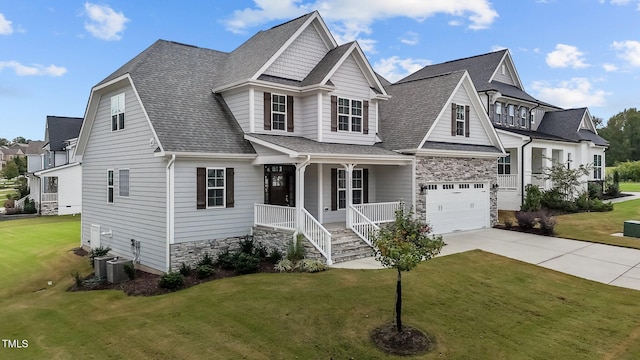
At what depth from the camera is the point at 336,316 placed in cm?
919

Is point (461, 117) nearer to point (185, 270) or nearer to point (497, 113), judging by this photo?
point (497, 113)

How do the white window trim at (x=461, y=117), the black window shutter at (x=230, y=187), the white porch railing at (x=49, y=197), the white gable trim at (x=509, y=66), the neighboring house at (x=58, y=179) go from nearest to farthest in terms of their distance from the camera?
the black window shutter at (x=230, y=187) < the white window trim at (x=461, y=117) < the white gable trim at (x=509, y=66) < the neighboring house at (x=58, y=179) < the white porch railing at (x=49, y=197)

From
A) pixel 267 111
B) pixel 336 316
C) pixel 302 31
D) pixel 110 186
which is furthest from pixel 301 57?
pixel 336 316

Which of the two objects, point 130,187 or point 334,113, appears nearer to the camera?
point 130,187

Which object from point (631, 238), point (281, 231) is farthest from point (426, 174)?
point (631, 238)

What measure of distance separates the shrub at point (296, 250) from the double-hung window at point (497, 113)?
1902 cm

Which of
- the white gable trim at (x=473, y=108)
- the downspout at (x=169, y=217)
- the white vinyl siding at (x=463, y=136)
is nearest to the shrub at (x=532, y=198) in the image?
the white gable trim at (x=473, y=108)

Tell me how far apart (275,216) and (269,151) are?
2327 millimetres

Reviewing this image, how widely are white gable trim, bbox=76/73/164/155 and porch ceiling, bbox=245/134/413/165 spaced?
3.63 metres

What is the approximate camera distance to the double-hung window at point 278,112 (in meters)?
16.4

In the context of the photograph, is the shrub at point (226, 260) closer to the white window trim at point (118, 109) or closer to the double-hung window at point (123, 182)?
the double-hung window at point (123, 182)

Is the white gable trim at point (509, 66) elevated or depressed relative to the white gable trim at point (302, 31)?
elevated

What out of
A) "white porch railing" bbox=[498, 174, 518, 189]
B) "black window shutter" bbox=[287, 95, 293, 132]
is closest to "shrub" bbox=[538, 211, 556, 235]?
"white porch railing" bbox=[498, 174, 518, 189]

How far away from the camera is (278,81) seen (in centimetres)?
1645
